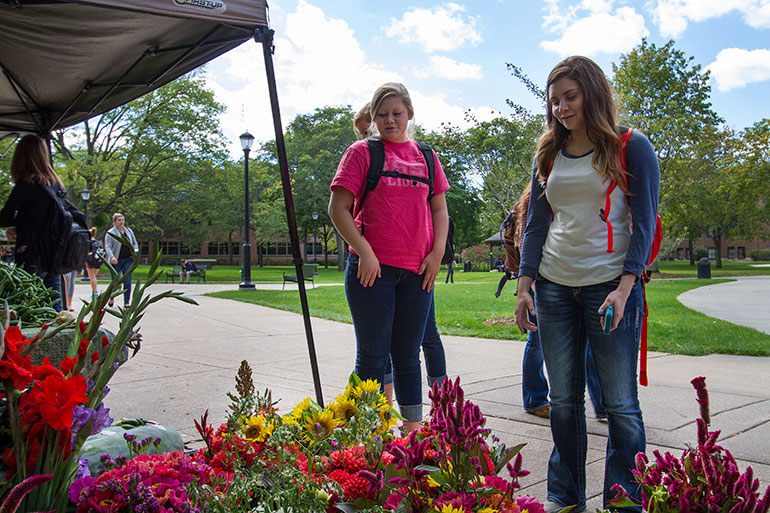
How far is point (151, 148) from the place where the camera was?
29984mm

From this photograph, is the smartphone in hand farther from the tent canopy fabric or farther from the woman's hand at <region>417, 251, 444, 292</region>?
the tent canopy fabric

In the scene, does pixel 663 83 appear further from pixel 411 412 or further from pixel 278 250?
pixel 278 250

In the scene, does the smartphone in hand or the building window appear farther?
the building window

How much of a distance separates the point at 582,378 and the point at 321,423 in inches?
54.7

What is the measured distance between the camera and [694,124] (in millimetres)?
24797

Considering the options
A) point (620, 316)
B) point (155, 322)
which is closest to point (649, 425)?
point (620, 316)

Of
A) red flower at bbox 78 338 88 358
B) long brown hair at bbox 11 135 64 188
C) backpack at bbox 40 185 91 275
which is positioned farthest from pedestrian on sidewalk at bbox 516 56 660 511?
long brown hair at bbox 11 135 64 188

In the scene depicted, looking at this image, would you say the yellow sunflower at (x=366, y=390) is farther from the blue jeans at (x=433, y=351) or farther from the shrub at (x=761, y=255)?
the shrub at (x=761, y=255)

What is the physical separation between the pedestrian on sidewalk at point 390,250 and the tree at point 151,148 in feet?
91.5

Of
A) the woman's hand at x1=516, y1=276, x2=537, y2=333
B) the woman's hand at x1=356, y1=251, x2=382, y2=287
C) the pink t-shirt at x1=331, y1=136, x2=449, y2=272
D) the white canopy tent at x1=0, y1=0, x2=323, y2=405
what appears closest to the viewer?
the woman's hand at x1=516, y1=276, x2=537, y2=333

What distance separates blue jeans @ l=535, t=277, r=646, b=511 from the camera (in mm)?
2389

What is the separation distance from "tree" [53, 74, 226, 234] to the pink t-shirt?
91.6ft

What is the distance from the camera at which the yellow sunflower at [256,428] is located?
67.7 inches

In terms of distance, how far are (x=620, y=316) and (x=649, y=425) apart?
203 centimetres
